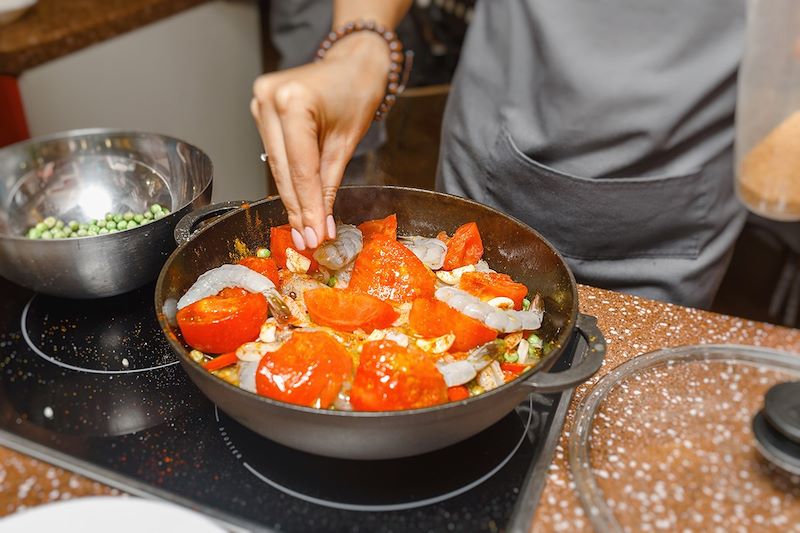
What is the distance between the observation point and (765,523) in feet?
2.52

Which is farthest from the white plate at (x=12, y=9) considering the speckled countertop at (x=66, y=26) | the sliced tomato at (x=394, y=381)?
the sliced tomato at (x=394, y=381)

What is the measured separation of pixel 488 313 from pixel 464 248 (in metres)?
0.18

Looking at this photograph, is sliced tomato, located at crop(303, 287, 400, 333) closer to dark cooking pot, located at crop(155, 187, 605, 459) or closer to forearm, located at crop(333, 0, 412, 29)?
dark cooking pot, located at crop(155, 187, 605, 459)

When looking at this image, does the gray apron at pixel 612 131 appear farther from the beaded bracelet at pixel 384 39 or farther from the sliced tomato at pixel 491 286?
the sliced tomato at pixel 491 286

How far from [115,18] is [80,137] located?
1.28 meters

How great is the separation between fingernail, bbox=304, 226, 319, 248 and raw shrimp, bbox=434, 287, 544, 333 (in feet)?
0.65

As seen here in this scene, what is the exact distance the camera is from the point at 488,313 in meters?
0.98

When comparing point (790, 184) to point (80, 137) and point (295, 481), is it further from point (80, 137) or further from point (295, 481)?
point (80, 137)

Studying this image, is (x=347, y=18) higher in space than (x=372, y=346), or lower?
higher

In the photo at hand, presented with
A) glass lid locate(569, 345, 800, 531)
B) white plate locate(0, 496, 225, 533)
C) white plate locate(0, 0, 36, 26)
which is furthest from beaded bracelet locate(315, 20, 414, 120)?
white plate locate(0, 0, 36, 26)

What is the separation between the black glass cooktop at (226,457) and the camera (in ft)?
2.68

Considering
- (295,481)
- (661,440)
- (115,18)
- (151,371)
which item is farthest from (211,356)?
(115,18)

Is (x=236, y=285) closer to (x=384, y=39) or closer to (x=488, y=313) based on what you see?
(x=488, y=313)

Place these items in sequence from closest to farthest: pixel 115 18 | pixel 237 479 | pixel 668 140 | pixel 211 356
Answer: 1. pixel 237 479
2. pixel 211 356
3. pixel 668 140
4. pixel 115 18
